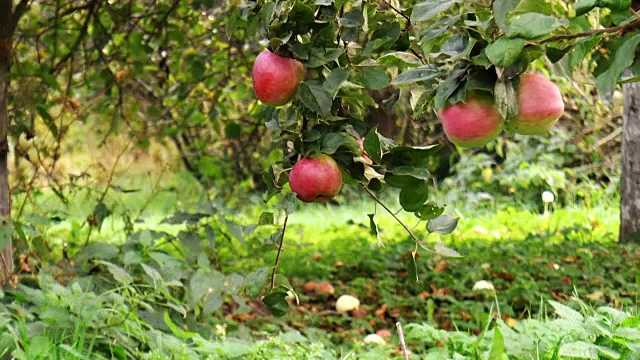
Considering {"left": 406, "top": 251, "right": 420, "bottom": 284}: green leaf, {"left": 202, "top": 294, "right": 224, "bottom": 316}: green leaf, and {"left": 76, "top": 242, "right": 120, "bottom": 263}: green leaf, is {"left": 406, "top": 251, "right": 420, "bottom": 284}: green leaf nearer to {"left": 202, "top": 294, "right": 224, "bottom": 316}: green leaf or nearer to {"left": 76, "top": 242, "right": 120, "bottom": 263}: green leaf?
{"left": 202, "top": 294, "right": 224, "bottom": 316}: green leaf

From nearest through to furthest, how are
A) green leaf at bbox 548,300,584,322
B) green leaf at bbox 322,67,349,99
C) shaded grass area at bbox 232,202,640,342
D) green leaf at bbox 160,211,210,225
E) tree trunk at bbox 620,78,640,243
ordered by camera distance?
green leaf at bbox 322,67,349,99, green leaf at bbox 548,300,584,322, green leaf at bbox 160,211,210,225, shaded grass area at bbox 232,202,640,342, tree trunk at bbox 620,78,640,243

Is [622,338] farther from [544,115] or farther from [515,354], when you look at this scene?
[544,115]

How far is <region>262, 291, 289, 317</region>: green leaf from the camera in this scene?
1.35 meters

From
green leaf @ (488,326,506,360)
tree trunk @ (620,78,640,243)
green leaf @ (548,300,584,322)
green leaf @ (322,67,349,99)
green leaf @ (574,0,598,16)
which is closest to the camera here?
green leaf @ (574,0,598,16)

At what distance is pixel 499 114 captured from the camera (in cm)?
96

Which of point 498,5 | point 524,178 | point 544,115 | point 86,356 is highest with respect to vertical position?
point 498,5

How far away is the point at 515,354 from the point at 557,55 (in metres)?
1.07

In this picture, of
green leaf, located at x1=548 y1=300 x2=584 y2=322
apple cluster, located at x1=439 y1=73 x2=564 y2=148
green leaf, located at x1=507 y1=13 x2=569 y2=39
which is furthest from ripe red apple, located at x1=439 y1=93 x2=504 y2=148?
green leaf, located at x1=548 y1=300 x2=584 y2=322

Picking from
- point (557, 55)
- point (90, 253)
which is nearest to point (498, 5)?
point (557, 55)

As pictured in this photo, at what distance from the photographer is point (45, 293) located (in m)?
1.94

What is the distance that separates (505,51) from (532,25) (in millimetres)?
40

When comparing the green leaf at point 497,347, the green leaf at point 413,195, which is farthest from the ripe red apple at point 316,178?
the green leaf at point 497,347

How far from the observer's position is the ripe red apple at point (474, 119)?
0.95 meters

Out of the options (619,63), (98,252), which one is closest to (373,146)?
(619,63)
